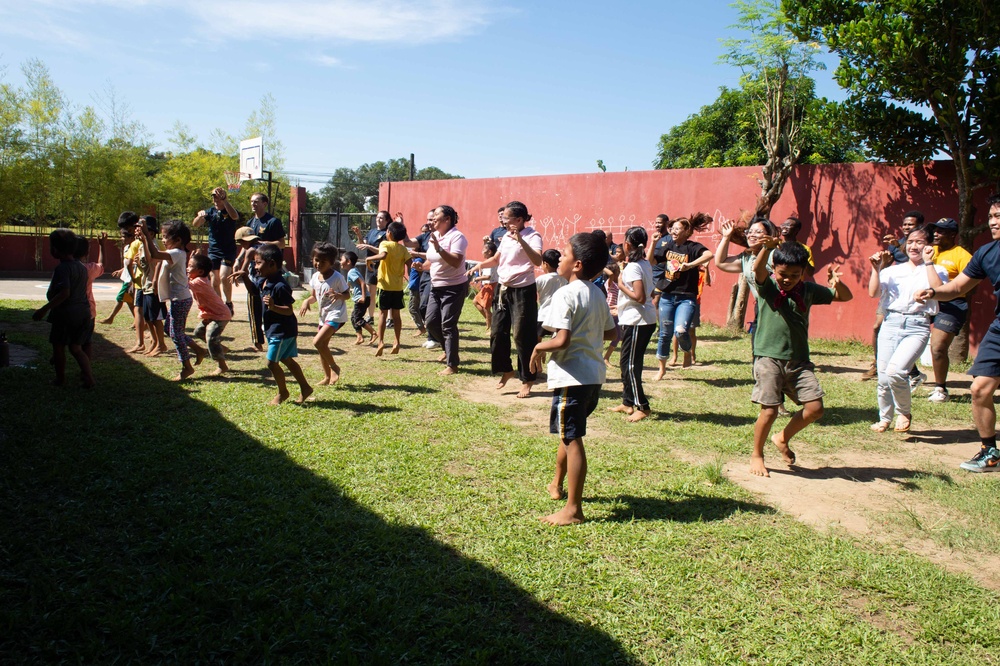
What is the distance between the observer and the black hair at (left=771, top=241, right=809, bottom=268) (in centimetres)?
475

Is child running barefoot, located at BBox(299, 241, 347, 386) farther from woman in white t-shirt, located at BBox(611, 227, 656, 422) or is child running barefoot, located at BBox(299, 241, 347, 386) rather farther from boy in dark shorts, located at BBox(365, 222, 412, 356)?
woman in white t-shirt, located at BBox(611, 227, 656, 422)

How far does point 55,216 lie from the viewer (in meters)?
A: 23.1

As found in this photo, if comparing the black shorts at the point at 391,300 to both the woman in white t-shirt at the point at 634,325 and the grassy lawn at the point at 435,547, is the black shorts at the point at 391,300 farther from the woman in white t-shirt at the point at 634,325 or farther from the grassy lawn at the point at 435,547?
the woman in white t-shirt at the point at 634,325

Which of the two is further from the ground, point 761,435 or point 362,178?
point 362,178

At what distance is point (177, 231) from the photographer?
7.51 metres

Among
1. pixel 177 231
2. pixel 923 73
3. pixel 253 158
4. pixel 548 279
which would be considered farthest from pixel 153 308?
pixel 253 158

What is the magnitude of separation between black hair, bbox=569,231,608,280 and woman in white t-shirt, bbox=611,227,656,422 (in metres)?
2.22

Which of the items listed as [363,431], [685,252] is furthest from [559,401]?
[685,252]

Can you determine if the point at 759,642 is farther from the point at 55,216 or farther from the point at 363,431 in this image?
the point at 55,216

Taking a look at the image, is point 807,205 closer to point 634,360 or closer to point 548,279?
point 634,360

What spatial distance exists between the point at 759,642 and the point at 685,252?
5803 millimetres

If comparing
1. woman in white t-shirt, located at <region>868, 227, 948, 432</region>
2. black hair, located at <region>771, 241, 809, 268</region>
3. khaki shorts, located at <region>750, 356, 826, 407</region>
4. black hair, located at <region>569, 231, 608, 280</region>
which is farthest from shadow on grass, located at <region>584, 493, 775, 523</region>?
woman in white t-shirt, located at <region>868, 227, 948, 432</region>

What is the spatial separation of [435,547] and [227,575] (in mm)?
996

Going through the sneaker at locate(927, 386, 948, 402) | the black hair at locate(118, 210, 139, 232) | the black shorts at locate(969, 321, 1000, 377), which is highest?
the black hair at locate(118, 210, 139, 232)
